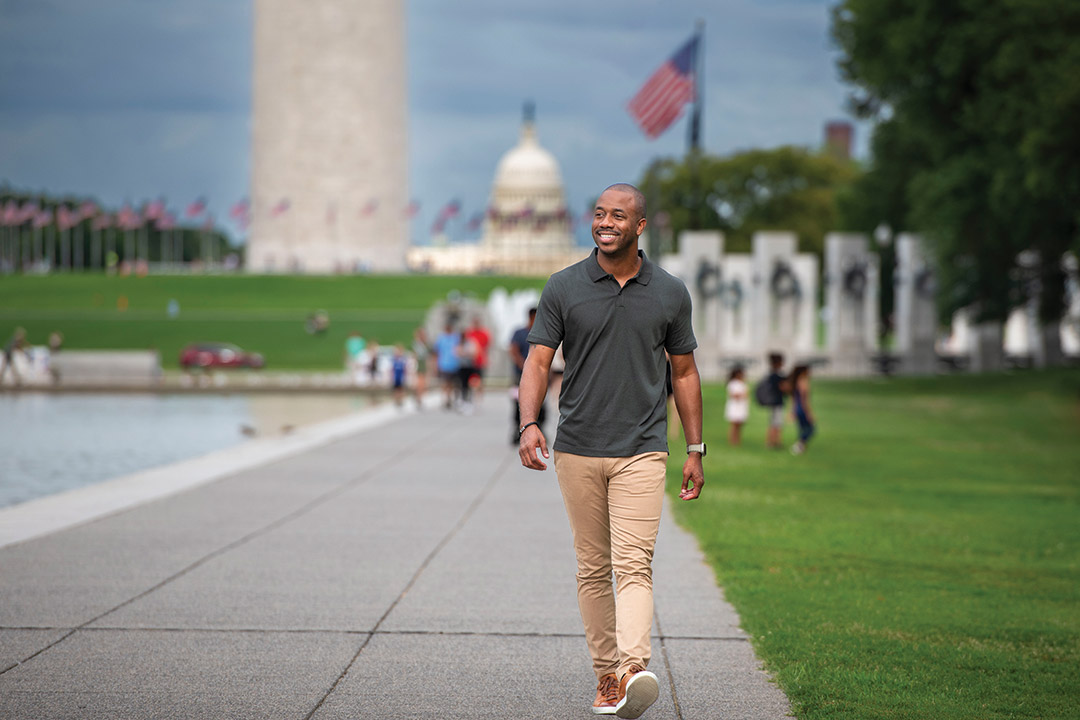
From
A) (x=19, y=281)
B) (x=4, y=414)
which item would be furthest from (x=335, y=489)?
(x=19, y=281)

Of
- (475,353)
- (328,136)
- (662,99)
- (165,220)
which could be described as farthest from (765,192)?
(475,353)

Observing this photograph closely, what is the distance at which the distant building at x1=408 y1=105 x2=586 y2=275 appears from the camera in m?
140

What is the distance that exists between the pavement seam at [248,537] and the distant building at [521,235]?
379 feet

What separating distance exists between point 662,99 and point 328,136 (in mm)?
58440

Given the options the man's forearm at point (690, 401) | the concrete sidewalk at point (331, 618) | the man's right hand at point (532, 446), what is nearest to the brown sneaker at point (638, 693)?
the concrete sidewalk at point (331, 618)

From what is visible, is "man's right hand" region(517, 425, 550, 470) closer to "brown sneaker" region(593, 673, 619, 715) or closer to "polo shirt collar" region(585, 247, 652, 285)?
"polo shirt collar" region(585, 247, 652, 285)

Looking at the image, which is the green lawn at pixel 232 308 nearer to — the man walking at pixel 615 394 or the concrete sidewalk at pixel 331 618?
the concrete sidewalk at pixel 331 618

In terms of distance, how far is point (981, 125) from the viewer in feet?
90.3

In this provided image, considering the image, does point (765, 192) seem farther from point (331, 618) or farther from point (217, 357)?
point (331, 618)

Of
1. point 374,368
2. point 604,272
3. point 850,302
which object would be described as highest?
point 850,302

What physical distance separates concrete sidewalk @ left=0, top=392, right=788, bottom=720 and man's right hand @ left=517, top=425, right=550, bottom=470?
1.01 m

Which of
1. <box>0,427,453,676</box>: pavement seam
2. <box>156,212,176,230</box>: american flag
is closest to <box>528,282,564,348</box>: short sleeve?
<box>0,427,453,676</box>: pavement seam

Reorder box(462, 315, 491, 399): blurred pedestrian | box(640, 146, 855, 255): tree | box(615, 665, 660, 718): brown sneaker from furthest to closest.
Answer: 1. box(640, 146, 855, 255): tree
2. box(462, 315, 491, 399): blurred pedestrian
3. box(615, 665, 660, 718): brown sneaker

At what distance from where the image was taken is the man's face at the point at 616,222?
17.0 ft
